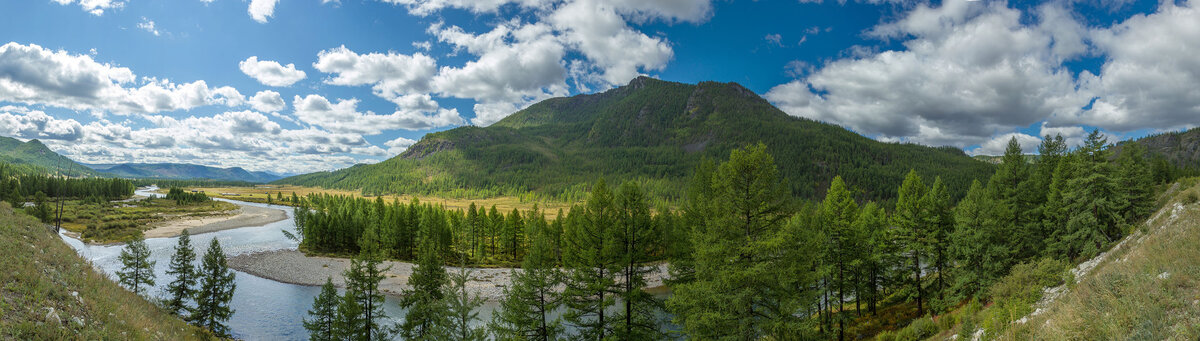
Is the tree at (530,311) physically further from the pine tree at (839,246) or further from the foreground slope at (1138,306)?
the pine tree at (839,246)

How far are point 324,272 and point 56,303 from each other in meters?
57.4

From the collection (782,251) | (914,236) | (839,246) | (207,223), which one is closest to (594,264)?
(782,251)

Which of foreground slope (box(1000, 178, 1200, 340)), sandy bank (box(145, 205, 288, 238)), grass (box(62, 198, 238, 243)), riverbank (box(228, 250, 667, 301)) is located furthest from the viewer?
sandy bank (box(145, 205, 288, 238))

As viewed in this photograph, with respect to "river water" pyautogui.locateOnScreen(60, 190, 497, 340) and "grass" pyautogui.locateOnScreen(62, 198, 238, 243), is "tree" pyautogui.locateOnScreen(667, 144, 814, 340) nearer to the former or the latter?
"river water" pyautogui.locateOnScreen(60, 190, 497, 340)

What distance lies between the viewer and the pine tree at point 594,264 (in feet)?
63.2

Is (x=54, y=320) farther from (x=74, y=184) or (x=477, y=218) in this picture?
(x=74, y=184)

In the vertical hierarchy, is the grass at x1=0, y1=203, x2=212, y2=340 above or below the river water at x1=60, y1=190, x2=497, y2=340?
above

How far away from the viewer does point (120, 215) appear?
106m

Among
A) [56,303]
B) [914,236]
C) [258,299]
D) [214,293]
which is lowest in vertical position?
[258,299]

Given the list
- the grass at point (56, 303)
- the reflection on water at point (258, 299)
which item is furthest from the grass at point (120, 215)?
the grass at point (56, 303)

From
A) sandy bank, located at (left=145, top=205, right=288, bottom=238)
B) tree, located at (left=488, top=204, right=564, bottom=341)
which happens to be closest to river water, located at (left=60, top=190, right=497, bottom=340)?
tree, located at (left=488, top=204, right=564, bottom=341)

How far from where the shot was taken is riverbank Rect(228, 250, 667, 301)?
53.3 m

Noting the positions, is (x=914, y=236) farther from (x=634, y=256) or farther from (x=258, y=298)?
(x=258, y=298)

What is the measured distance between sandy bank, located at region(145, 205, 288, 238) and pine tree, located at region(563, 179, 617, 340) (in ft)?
363
